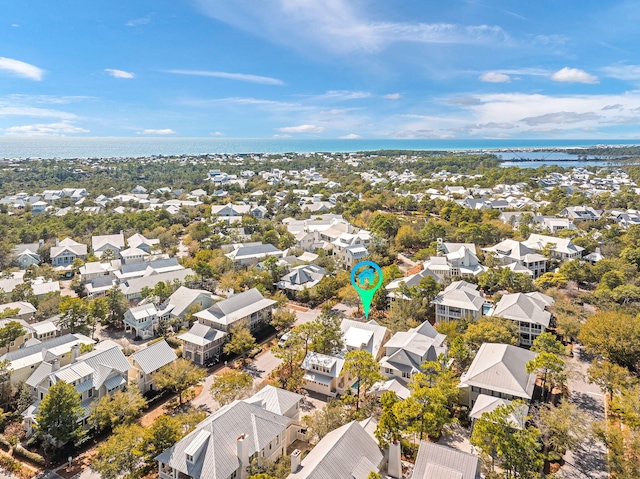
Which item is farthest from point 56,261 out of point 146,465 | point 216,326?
point 146,465

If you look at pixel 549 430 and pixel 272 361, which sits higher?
pixel 549 430

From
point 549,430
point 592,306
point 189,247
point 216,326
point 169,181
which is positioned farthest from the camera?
point 169,181

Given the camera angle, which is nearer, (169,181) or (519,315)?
(519,315)

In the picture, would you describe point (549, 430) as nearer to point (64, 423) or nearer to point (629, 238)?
point (64, 423)

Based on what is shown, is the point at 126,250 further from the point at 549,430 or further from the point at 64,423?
the point at 549,430

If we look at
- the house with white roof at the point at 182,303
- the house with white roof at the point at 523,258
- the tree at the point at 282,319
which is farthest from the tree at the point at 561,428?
the house with white roof at the point at 523,258

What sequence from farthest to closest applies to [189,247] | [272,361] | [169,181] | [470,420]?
[169,181] → [189,247] → [272,361] → [470,420]
